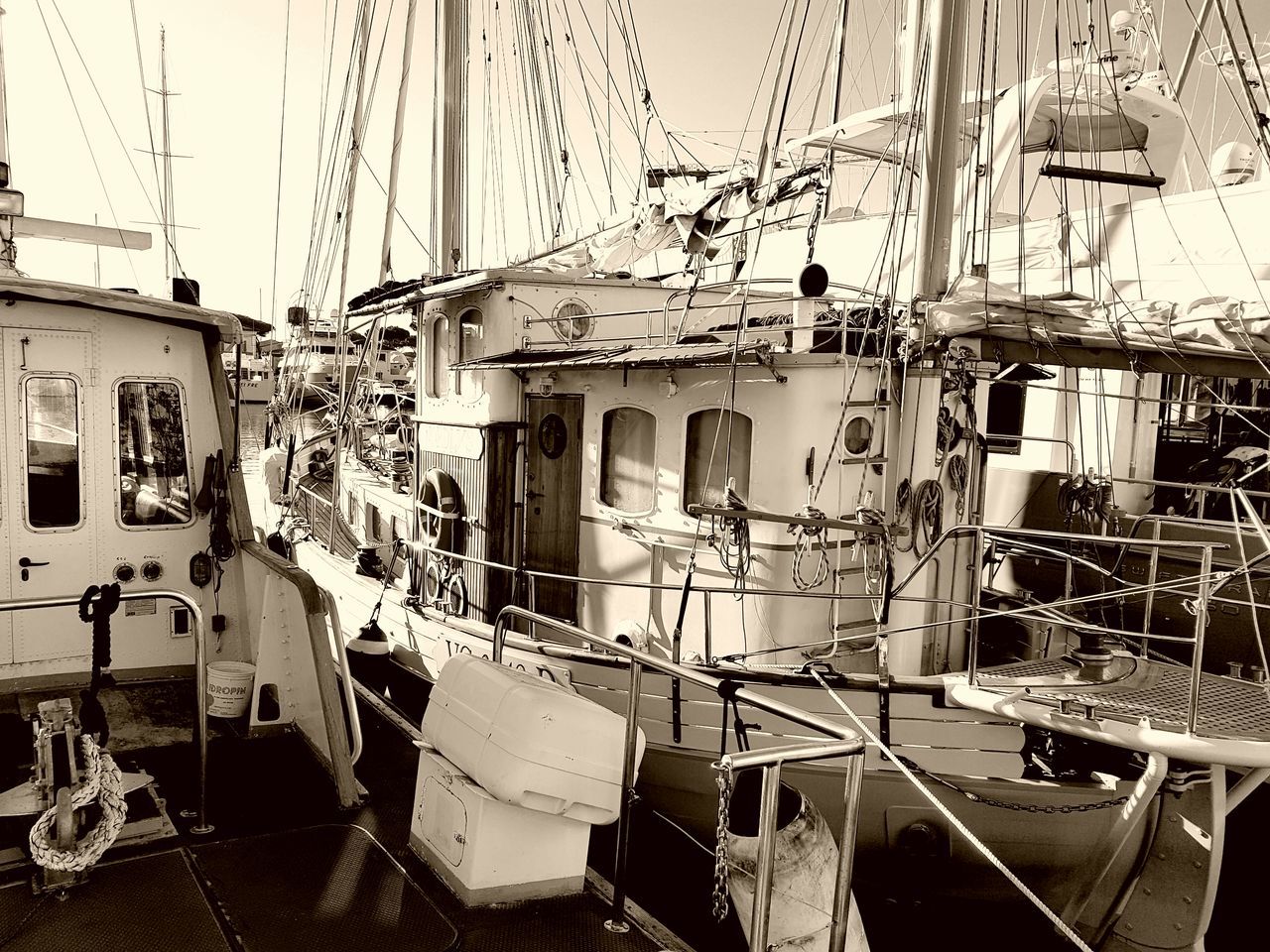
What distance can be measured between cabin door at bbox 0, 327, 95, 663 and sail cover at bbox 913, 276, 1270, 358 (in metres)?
6.12

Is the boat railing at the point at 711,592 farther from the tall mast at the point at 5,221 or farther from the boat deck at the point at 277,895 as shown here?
the tall mast at the point at 5,221

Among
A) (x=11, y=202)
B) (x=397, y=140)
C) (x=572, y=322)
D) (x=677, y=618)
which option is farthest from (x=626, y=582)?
(x=397, y=140)

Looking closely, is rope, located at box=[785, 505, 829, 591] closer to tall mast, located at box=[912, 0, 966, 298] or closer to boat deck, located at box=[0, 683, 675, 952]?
tall mast, located at box=[912, 0, 966, 298]

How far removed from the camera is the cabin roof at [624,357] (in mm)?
7168

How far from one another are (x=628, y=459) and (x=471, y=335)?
2.70 meters

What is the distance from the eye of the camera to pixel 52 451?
6070mm

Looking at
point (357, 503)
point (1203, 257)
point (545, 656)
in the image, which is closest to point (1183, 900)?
point (545, 656)

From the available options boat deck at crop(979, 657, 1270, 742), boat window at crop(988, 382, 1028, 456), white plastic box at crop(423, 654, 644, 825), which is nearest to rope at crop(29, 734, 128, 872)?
white plastic box at crop(423, 654, 644, 825)

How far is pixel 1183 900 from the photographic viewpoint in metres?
5.97

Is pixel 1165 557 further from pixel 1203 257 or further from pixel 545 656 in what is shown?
pixel 545 656

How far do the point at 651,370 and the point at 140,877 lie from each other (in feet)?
18.5

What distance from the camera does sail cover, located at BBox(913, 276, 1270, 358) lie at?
21.6 ft

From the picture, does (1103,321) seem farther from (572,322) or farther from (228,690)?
(228,690)

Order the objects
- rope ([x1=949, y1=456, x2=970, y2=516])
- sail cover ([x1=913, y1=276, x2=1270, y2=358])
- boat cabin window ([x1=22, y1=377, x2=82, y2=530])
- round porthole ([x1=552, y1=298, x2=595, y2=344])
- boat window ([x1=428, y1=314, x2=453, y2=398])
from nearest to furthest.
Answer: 1. boat cabin window ([x1=22, y1=377, x2=82, y2=530])
2. sail cover ([x1=913, y1=276, x2=1270, y2=358])
3. rope ([x1=949, y1=456, x2=970, y2=516])
4. round porthole ([x1=552, y1=298, x2=595, y2=344])
5. boat window ([x1=428, y1=314, x2=453, y2=398])
